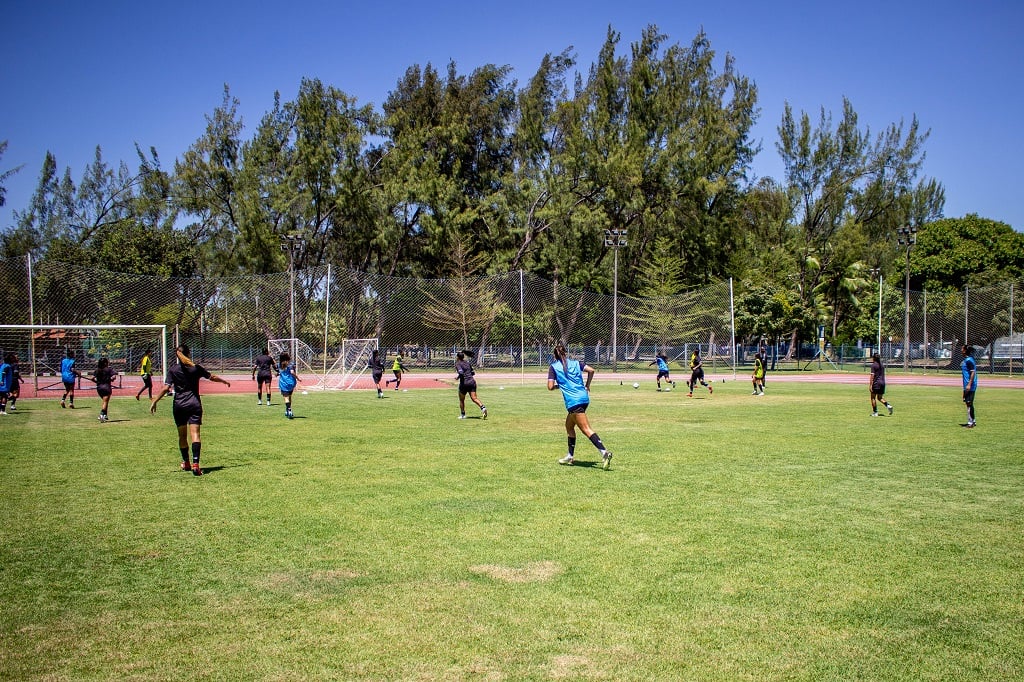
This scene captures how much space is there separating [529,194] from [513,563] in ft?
174

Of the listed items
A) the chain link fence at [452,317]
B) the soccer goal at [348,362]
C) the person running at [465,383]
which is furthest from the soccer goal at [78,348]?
the person running at [465,383]

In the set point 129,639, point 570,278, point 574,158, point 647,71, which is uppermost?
point 647,71

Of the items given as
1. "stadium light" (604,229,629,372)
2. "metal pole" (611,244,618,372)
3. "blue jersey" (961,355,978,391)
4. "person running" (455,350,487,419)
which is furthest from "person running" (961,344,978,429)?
"metal pole" (611,244,618,372)

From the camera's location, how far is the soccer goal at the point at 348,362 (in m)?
34.1

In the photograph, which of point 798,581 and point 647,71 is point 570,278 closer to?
point 647,71

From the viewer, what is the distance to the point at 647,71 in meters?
56.7

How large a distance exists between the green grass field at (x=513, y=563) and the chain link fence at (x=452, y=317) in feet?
90.7

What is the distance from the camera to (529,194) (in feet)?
190

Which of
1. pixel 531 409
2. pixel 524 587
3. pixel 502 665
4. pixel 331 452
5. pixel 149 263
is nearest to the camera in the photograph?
pixel 502 665

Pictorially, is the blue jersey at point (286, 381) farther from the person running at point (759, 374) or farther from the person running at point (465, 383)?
the person running at point (759, 374)

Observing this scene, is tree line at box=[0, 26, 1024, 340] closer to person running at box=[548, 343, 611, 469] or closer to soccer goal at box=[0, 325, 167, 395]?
soccer goal at box=[0, 325, 167, 395]

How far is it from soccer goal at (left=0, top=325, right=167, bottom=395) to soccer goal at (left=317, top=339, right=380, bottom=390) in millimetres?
6984

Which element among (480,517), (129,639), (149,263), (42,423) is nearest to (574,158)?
(149,263)

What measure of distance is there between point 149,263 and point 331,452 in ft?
155
